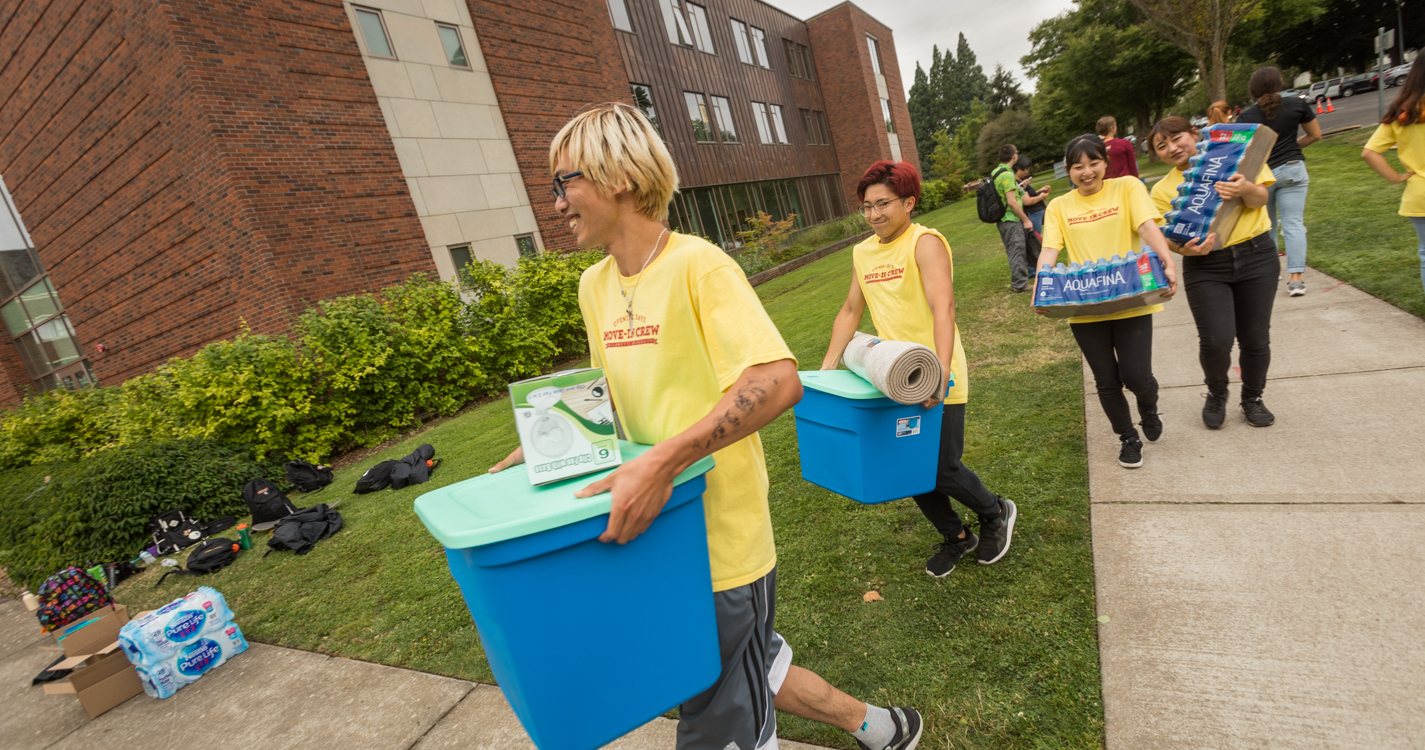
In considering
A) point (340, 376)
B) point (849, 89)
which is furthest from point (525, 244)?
point (849, 89)

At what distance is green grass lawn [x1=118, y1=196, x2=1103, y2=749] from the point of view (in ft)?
7.03

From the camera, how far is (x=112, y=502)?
6.31 metres

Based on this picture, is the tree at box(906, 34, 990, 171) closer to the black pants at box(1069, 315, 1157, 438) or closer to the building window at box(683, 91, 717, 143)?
the building window at box(683, 91, 717, 143)

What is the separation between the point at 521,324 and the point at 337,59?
17.8 feet

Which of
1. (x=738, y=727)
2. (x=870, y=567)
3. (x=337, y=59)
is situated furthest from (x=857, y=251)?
(x=337, y=59)

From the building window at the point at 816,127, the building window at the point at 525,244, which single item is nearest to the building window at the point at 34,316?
the building window at the point at 525,244

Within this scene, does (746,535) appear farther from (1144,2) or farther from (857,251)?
(1144,2)

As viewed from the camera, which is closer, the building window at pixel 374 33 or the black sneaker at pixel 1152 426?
the black sneaker at pixel 1152 426

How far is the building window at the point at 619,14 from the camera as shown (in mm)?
18781

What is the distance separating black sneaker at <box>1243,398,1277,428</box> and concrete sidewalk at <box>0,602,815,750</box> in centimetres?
327

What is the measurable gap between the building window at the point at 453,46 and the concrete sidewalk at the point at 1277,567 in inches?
525

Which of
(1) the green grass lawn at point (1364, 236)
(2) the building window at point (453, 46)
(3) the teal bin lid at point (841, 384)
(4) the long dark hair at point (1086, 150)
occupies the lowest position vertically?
(1) the green grass lawn at point (1364, 236)

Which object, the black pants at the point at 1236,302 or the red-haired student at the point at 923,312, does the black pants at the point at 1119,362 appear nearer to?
the black pants at the point at 1236,302

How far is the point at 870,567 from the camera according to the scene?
3.07 metres
